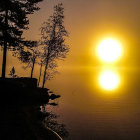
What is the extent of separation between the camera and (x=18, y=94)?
19094mm

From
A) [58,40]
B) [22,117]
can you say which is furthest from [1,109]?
[58,40]

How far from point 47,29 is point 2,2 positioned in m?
11.5

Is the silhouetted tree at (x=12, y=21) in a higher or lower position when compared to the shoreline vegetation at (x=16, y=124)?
higher

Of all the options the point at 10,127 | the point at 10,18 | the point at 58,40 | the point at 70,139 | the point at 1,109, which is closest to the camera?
the point at 10,127

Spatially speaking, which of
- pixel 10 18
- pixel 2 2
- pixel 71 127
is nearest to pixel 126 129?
pixel 71 127

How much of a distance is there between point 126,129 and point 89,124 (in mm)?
5744

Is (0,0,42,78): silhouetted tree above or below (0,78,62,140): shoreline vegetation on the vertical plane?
above

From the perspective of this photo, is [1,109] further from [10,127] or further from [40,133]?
[40,133]

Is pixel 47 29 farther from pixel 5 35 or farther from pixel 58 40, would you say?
pixel 5 35

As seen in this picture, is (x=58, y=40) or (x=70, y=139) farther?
(x=58, y=40)

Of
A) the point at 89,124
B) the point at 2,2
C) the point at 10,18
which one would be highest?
the point at 2,2

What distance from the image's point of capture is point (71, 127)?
25.7 metres

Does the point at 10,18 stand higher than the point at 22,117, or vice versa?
the point at 10,18

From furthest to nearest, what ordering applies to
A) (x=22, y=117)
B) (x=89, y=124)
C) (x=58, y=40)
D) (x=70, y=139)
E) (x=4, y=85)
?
(x=58, y=40), (x=89, y=124), (x=70, y=139), (x=4, y=85), (x=22, y=117)
